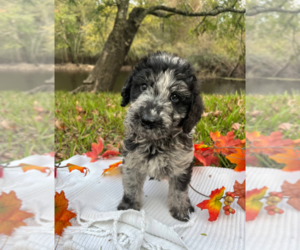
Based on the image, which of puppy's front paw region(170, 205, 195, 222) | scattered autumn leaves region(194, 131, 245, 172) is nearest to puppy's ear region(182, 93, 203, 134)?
puppy's front paw region(170, 205, 195, 222)

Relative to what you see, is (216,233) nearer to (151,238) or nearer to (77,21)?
(151,238)

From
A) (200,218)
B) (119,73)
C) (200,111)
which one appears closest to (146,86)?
A: (200,111)

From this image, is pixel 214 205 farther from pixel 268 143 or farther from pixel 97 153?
pixel 97 153

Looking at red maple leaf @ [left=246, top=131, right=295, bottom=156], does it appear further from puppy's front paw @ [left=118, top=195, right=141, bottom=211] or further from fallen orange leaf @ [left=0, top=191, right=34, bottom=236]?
puppy's front paw @ [left=118, top=195, right=141, bottom=211]

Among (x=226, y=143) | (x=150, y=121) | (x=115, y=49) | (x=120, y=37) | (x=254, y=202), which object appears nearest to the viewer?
(x=254, y=202)

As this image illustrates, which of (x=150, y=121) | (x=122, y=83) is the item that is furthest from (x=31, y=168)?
(x=122, y=83)

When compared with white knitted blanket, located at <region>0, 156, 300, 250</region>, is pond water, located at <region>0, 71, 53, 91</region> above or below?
above
